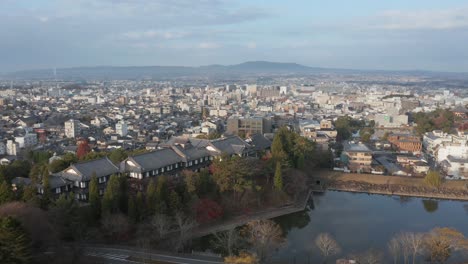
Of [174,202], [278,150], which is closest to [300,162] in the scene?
[278,150]

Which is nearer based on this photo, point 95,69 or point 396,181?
point 396,181

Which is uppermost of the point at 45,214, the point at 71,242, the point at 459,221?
the point at 45,214

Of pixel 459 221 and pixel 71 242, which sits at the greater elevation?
pixel 71 242

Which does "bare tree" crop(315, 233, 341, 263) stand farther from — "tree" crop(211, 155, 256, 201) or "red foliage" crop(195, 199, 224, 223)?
"tree" crop(211, 155, 256, 201)

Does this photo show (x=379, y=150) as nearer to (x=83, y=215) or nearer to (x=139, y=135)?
(x=139, y=135)

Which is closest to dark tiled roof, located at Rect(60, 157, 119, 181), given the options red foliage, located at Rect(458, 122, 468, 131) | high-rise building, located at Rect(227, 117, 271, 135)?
high-rise building, located at Rect(227, 117, 271, 135)

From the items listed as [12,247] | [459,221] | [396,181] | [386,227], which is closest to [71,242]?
[12,247]

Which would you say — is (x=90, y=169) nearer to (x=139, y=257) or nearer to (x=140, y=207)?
(x=140, y=207)
